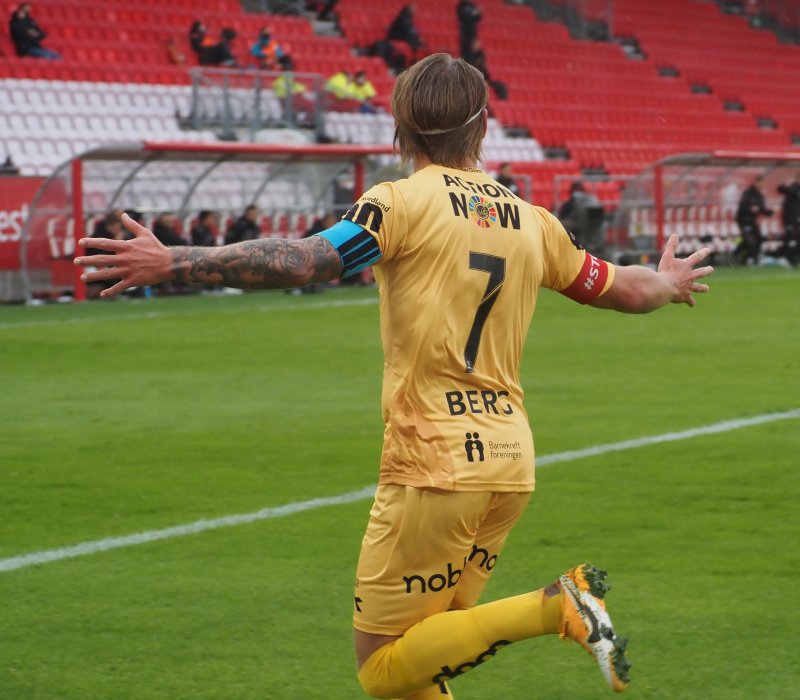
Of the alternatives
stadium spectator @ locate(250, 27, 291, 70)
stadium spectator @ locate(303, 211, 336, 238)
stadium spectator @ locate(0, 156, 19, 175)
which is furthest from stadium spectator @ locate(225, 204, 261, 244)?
stadium spectator @ locate(250, 27, 291, 70)

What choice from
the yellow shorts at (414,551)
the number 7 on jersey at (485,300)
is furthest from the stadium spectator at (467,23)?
the yellow shorts at (414,551)

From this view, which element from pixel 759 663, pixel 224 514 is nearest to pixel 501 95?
pixel 224 514

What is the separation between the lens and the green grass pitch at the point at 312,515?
4.89 metres

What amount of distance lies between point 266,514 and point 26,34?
20.0 m

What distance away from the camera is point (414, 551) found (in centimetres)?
353

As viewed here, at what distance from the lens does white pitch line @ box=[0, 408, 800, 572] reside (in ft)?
21.1

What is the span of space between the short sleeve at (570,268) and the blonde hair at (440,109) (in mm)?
355

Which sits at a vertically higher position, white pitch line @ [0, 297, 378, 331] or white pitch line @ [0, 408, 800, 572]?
white pitch line @ [0, 408, 800, 572]

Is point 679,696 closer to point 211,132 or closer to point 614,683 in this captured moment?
point 614,683

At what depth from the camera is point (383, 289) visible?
360 cm

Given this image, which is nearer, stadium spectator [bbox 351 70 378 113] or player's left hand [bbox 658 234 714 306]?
player's left hand [bbox 658 234 714 306]

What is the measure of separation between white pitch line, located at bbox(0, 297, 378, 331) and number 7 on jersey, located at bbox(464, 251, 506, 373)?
1370 centimetres

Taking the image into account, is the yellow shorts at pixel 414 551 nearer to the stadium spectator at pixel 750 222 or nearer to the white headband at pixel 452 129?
the white headband at pixel 452 129

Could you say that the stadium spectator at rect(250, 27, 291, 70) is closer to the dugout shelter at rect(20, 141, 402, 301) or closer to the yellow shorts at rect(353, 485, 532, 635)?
the dugout shelter at rect(20, 141, 402, 301)
